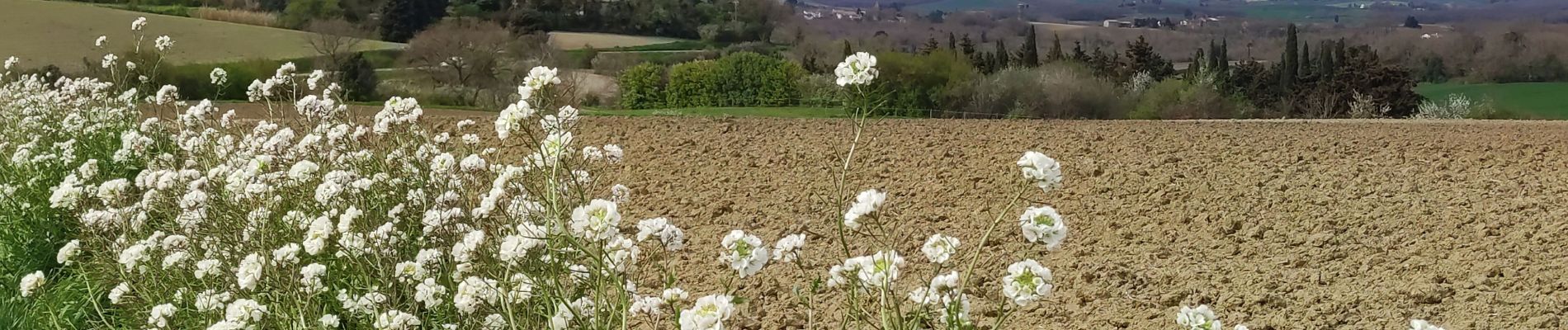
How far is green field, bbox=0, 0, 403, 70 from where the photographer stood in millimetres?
18156

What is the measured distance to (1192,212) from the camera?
541cm

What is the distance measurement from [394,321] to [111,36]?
19177 millimetres

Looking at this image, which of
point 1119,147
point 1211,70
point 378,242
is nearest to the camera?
point 378,242

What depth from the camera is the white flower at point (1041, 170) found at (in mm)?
1744

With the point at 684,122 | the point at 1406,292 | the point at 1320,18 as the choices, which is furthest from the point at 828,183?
the point at 1320,18

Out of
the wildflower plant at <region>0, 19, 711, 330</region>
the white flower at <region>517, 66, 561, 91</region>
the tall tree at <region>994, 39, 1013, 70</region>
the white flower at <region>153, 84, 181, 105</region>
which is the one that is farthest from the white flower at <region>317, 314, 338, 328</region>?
the tall tree at <region>994, 39, 1013, 70</region>

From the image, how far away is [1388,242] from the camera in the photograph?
15.6ft

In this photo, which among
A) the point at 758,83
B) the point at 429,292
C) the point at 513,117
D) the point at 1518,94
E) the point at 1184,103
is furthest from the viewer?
the point at 1518,94

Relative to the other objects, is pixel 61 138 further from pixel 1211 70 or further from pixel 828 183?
pixel 1211 70

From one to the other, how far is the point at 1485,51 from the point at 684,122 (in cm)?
1638

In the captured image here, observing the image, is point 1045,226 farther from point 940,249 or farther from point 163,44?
point 163,44

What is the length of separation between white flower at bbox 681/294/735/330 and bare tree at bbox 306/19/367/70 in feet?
55.7

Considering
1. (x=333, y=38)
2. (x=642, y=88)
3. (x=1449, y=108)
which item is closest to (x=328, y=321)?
(x=642, y=88)

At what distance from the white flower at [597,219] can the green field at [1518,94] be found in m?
16.3
